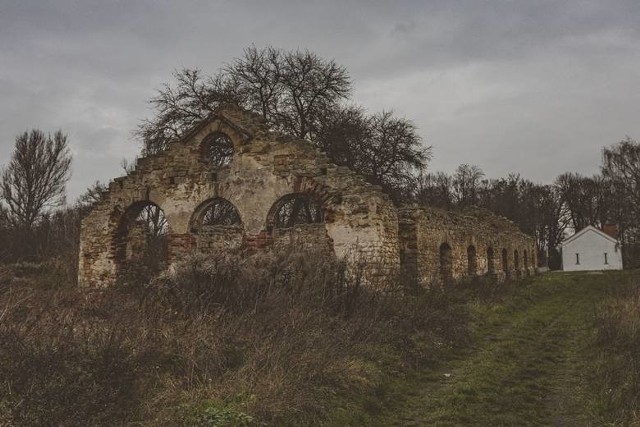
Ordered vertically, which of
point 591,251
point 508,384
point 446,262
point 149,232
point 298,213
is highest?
point 298,213

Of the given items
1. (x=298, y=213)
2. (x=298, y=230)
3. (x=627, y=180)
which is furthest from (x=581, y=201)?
(x=298, y=230)

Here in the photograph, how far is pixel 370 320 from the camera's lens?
820cm

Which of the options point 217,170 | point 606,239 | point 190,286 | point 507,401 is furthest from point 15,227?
point 606,239

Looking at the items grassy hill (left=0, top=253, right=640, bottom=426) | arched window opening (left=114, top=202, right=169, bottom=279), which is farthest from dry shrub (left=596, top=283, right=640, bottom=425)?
arched window opening (left=114, top=202, right=169, bottom=279)

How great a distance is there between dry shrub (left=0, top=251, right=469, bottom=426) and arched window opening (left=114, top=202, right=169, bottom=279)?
5.21 metres

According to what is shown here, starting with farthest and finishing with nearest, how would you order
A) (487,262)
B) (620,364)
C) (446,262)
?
(487,262) → (446,262) → (620,364)

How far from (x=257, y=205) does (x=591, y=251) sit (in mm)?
40541

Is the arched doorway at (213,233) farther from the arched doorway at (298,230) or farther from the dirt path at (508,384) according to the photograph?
the dirt path at (508,384)

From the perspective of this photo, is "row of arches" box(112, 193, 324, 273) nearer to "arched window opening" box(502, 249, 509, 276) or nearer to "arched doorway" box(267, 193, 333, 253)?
"arched doorway" box(267, 193, 333, 253)

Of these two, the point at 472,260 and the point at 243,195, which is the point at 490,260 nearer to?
the point at 472,260

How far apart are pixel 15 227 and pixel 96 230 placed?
51.7 feet

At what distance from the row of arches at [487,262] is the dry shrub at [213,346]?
7.58 metres

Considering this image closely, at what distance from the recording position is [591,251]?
152 ft

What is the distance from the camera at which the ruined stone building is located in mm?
13258
